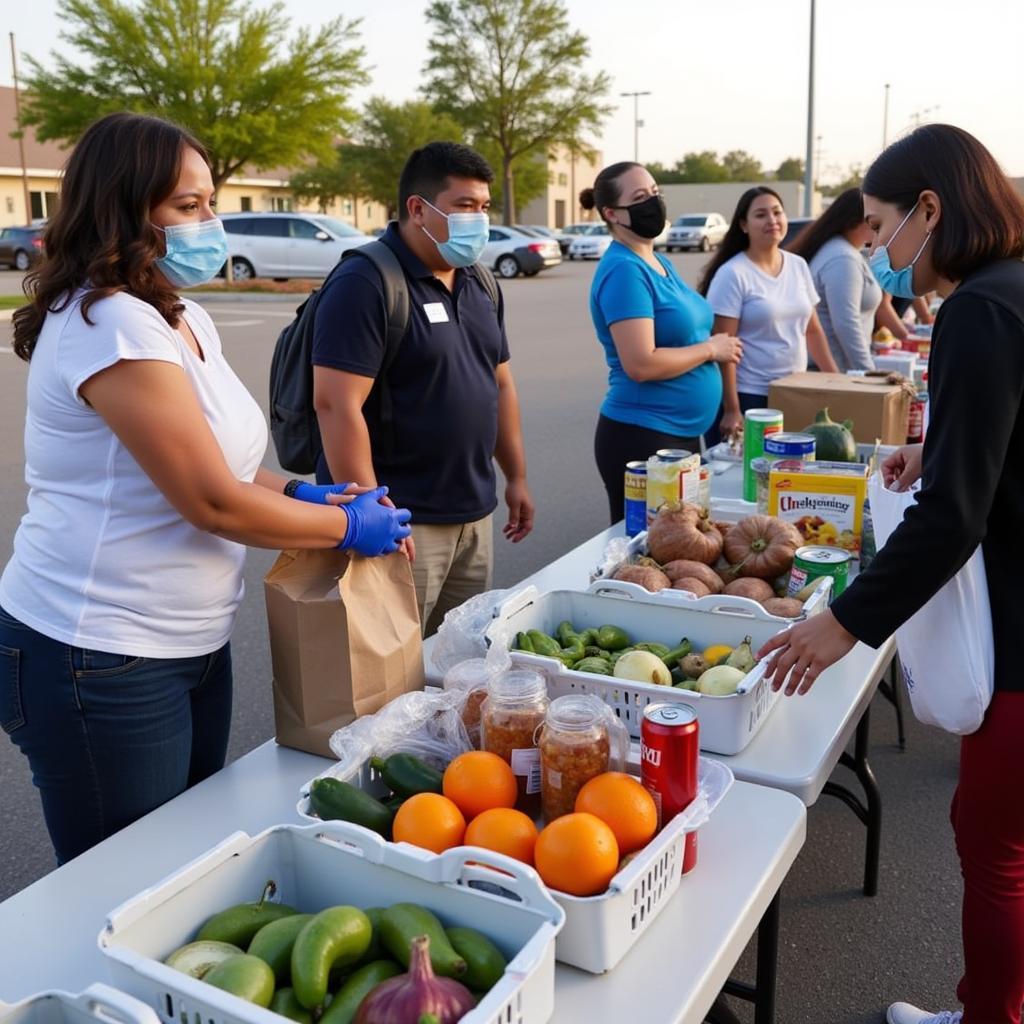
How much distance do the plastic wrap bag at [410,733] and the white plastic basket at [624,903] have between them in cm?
39

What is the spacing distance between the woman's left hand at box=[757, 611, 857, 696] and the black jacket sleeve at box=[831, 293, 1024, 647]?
0.11 feet

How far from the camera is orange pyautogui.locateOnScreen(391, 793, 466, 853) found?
146cm

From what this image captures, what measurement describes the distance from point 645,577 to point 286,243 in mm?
20510

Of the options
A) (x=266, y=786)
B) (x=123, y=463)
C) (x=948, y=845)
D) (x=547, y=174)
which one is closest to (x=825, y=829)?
(x=948, y=845)

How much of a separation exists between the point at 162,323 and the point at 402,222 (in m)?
1.41

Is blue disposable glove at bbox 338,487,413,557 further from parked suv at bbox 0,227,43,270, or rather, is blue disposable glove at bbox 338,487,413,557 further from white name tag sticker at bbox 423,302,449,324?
parked suv at bbox 0,227,43,270

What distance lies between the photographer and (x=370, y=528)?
75.2 inches

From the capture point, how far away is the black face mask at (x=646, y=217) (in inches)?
145

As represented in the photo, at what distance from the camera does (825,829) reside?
3.39 metres

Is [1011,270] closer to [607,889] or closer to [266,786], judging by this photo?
[607,889]

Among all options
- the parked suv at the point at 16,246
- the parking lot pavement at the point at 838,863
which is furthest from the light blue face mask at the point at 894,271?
the parked suv at the point at 16,246

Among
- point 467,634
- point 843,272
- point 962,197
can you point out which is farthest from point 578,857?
point 843,272

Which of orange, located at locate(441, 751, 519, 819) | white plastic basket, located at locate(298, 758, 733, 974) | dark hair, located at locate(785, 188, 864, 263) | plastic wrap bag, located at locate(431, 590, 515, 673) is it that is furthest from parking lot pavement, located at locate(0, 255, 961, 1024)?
dark hair, located at locate(785, 188, 864, 263)

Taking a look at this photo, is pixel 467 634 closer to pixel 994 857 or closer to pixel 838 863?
pixel 994 857
